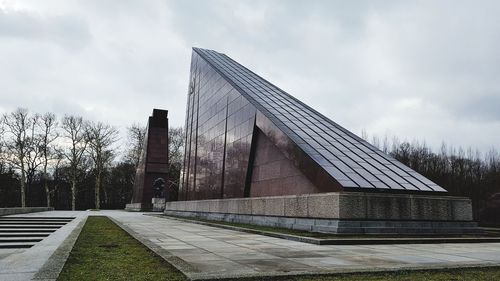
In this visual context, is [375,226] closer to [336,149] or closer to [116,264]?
[336,149]

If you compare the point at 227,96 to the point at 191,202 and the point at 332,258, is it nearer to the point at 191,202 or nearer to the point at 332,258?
the point at 191,202

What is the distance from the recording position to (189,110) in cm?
3378

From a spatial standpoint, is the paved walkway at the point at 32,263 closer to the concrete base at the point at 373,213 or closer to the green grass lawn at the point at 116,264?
the green grass lawn at the point at 116,264

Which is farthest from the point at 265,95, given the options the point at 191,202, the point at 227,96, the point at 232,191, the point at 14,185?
the point at 14,185

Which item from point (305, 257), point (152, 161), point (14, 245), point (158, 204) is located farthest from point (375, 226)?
point (152, 161)

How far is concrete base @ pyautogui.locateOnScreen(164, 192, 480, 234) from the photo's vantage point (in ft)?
37.6

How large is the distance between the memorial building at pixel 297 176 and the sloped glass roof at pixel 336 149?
46mm

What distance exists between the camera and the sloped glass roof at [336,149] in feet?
42.8

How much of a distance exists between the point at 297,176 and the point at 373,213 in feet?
11.0

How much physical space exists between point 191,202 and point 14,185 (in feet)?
161

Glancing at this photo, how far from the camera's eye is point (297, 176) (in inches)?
566

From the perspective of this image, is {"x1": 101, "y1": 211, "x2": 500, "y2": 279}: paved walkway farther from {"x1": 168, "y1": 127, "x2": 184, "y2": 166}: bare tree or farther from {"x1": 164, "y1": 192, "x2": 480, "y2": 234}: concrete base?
{"x1": 168, "y1": 127, "x2": 184, "y2": 166}: bare tree

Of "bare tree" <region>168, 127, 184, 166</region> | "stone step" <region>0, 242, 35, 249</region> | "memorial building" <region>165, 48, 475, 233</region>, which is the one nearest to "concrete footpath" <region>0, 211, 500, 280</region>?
"stone step" <region>0, 242, 35, 249</region>

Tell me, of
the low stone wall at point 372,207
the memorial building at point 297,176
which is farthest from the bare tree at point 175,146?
the low stone wall at point 372,207
